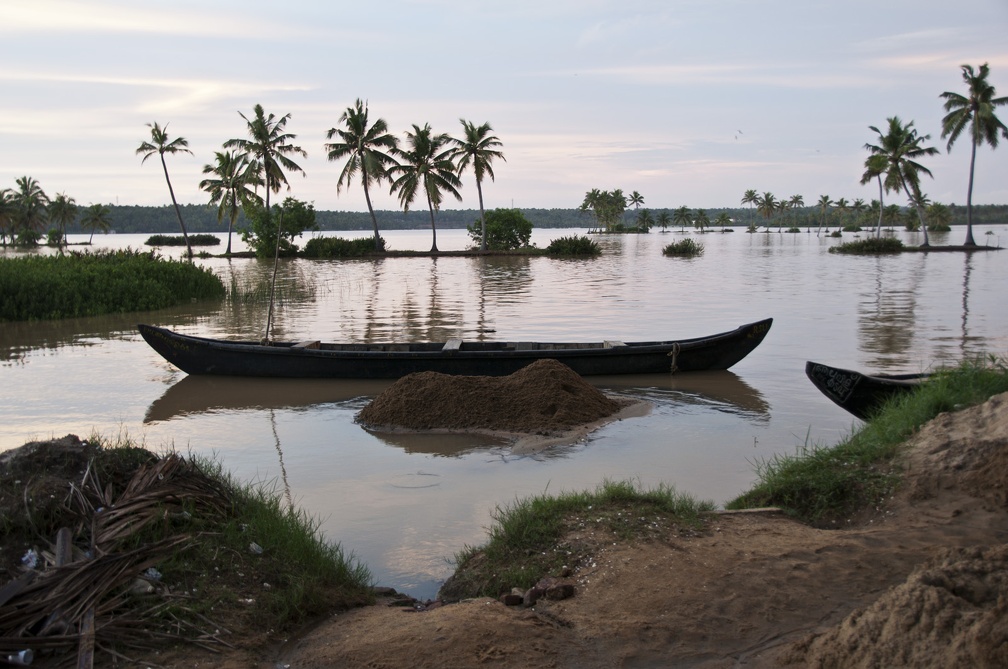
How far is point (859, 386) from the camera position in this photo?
27.1ft

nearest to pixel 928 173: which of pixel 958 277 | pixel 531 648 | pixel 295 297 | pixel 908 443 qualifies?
pixel 958 277

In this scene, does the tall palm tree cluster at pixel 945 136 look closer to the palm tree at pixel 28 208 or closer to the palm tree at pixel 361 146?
the palm tree at pixel 361 146

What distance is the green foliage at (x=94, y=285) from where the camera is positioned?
22.5 m

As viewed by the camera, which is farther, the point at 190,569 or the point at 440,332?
the point at 440,332

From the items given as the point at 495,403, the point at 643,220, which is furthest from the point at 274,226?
the point at 643,220

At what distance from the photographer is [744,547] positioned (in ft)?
16.2

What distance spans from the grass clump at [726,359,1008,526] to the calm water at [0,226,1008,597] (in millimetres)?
1137

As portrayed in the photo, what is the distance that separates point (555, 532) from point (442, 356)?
728cm

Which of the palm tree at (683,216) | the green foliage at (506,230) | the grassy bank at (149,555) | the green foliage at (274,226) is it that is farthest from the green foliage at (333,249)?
the palm tree at (683,216)

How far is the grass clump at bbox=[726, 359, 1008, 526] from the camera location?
5.77 m

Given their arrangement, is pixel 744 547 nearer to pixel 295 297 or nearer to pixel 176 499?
pixel 176 499

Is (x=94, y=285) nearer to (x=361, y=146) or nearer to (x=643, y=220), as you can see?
(x=361, y=146)

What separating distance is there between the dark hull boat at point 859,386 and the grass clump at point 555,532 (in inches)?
129

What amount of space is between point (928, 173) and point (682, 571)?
64.1 metres
